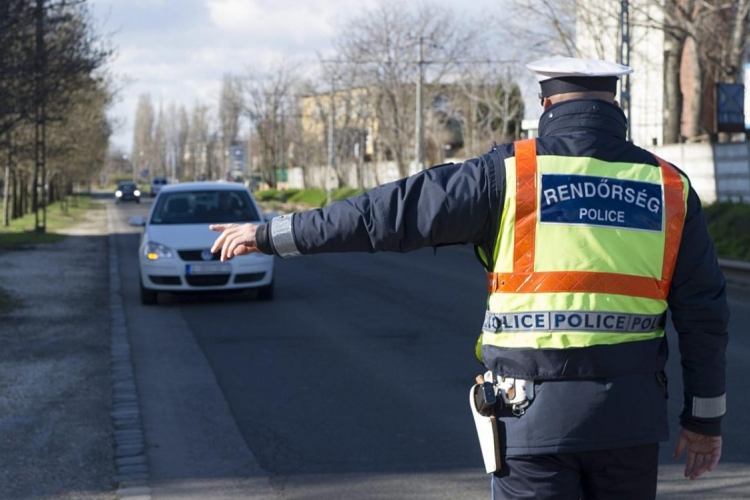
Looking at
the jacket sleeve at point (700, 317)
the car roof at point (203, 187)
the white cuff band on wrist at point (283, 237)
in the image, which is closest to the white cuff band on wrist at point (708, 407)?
the jacket sleeve at point (700, 317)

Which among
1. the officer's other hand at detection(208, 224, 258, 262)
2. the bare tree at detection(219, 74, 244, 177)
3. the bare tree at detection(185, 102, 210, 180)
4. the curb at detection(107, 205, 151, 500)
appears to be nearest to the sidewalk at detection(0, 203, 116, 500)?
the curb at detection(107, 205, 151, 500)

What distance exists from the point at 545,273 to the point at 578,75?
1.82ft

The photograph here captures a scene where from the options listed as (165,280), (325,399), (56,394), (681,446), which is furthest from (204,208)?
(681,446)

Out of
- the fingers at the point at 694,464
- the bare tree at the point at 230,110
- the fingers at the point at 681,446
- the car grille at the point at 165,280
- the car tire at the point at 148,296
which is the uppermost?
the bare tree at the point at 230,110

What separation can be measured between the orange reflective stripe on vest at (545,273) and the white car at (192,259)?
38.1ft

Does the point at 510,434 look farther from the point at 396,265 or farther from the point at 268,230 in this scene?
the point at 396,265

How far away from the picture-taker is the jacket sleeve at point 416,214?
123 inches

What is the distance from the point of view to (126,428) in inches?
295

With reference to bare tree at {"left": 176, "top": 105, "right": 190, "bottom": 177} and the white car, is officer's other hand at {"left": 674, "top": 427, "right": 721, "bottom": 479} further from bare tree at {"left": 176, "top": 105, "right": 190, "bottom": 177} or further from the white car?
bare tree at {"left": 176, "top": 105, "right": 190, "bottom": 177}

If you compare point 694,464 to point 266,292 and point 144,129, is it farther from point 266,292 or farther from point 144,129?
point 144,129

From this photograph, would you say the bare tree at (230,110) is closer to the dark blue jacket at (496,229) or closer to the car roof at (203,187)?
the car roof at (203,187)

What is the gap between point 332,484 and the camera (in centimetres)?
615

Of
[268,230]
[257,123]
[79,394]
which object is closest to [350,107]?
[257,123]

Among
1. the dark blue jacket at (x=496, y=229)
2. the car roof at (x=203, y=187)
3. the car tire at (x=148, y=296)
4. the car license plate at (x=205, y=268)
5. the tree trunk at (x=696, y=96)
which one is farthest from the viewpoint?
the tree trunk at (x=696, y=96)
